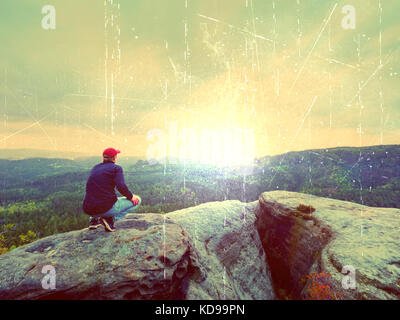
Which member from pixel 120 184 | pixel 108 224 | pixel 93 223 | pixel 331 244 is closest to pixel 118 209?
pixel 108 224

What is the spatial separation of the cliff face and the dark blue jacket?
1.34 meters

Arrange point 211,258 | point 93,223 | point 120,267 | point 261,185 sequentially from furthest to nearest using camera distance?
point 261,185
point 211,258
point 93,223
point 120,267

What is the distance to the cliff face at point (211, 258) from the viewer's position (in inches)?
199

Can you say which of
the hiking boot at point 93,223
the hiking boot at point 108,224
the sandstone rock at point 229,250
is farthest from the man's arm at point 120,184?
the sandstone rock at point 229,250

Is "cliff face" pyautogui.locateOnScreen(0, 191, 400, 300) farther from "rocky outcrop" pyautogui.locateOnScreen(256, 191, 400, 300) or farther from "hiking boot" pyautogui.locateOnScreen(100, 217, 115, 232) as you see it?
"hiking boot" pyautogui.locateOnScreen(100, 217, 115, 232)

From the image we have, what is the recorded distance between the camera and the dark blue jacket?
5703 mm

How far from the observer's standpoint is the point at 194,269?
6.70 m

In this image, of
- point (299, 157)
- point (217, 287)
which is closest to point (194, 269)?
point (217, 287)

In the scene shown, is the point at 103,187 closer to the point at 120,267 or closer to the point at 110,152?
the point at 110,152

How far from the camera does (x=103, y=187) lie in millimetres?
5734

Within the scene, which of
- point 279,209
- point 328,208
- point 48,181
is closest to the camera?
point 328,208

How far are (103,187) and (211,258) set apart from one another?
6.22 metres
